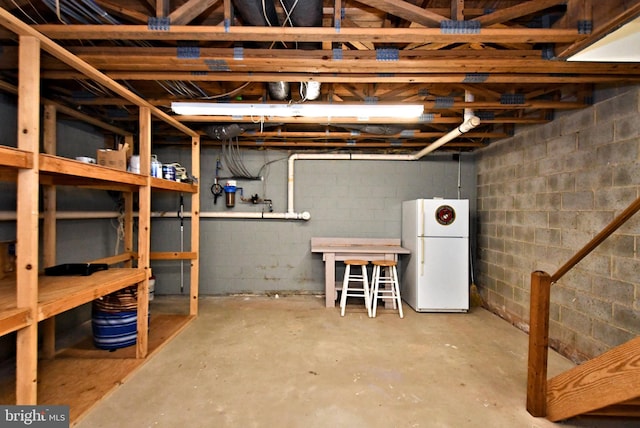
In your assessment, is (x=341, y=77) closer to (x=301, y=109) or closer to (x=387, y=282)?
(x=301, y=109)

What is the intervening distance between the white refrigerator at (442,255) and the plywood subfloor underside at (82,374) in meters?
2.94

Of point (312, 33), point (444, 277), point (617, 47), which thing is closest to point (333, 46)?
point (312, 33)

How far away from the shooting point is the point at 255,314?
355 cm

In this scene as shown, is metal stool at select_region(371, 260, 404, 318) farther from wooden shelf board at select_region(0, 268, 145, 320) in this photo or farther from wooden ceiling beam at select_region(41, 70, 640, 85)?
wooden shelf board at select_region(0, 268, 145, 320)

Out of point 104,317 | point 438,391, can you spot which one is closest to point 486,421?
point 438,391

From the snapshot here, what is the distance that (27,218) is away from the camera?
143 centimetres

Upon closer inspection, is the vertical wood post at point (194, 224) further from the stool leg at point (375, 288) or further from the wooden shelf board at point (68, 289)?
the stool leg at point (375, 288)

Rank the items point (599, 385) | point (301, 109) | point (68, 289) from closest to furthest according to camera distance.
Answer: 1. point (599, 385)
2. point (68, 289)
3. point (301, 109)

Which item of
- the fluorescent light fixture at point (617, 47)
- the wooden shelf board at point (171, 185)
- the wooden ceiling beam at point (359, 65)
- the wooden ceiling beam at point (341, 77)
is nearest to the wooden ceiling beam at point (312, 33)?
the fluorescent light fixture at point (617, 47)

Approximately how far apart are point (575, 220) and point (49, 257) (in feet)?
Answer: 15.5

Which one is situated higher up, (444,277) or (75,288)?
(75,288)

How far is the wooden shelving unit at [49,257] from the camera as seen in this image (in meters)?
1.42

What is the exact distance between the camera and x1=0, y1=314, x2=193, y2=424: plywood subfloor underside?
1892 millimetres

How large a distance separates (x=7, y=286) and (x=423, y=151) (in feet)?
13.9
